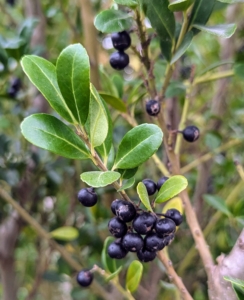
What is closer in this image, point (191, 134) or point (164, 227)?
point (164, 227)

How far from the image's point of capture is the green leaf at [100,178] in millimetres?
389

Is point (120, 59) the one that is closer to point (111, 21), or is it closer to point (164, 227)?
point (111, 21)

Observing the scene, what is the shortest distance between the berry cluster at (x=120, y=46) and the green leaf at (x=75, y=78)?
0.15 m

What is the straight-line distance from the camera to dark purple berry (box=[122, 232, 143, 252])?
1.48ft

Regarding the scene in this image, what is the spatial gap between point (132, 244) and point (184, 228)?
0.63 meters

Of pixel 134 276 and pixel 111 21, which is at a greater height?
pixel 111 21

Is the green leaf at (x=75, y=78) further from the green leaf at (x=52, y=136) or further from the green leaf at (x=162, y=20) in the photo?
the green leaf at (x=162, y=20)

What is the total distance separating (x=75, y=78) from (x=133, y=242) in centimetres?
21

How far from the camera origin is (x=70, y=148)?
1.47 feet

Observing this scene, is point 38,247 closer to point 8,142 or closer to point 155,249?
point 8,142

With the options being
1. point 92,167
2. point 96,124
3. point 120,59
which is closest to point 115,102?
point 120,59

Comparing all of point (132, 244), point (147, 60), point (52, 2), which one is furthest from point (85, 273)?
point (52, 2)

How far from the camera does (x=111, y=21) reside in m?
0.50

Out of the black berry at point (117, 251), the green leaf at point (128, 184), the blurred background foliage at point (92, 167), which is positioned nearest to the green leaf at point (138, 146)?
the green leaf at point (128, 184)
